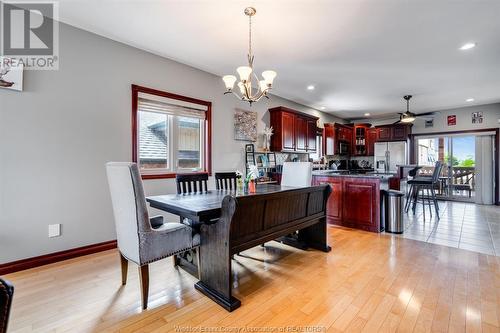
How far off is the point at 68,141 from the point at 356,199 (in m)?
4.19

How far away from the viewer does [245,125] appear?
4.82 meters

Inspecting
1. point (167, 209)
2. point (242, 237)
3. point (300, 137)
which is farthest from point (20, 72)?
point (300, 137)

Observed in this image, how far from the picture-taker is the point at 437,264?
2.71 meters

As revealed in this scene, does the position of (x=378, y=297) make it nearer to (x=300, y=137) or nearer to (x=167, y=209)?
(x=167, y=209)

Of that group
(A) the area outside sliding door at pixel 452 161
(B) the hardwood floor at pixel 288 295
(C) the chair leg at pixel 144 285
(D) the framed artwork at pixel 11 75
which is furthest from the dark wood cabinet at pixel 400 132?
(D) the framed artwork at pixel 11 75

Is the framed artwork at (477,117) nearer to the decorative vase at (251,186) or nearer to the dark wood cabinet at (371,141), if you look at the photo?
the dark wood cabinet at (371,141)

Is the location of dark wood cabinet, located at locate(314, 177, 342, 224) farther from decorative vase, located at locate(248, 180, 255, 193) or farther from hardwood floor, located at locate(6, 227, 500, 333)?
decorative vase, located at locate(248, 180, 255, 193)

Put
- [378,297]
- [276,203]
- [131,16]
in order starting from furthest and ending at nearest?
[131,16], [276,203], [378,297]

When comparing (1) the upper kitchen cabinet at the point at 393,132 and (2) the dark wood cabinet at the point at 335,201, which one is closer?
(2) the dark wood cabinet at the point at 335,201

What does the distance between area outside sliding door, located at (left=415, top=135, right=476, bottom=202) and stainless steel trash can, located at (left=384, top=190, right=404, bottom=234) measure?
468cm

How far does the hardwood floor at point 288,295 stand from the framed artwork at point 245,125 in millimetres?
2460

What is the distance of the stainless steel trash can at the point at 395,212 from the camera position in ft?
12.7

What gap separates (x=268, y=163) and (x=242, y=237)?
3367 millimetres

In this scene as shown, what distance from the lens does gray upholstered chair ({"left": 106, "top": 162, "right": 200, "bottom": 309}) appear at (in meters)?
1.79
